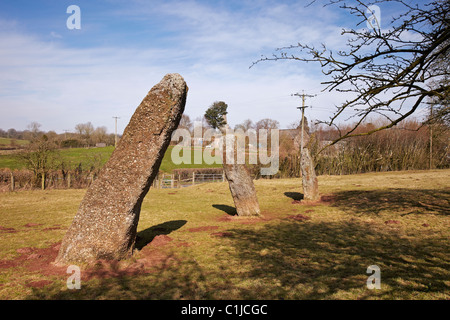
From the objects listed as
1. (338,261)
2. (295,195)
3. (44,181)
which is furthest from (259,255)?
(44,181)

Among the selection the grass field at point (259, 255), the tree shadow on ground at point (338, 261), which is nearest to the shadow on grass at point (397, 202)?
Answer: the grass field at point (259, 255)

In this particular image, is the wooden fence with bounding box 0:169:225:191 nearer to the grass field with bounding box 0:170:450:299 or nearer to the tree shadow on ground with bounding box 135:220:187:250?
the grass field with bounding box 0:170:450:299

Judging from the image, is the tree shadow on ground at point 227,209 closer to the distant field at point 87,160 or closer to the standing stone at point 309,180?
→ the standing stone at point 309,180

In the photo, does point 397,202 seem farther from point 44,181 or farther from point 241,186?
point 44,181

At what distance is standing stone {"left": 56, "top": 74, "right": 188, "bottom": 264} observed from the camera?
5672 millimetres

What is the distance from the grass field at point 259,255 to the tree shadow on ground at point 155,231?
4cm

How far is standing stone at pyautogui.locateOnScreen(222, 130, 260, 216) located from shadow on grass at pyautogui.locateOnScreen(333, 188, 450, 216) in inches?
159

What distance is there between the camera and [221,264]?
6.00 m

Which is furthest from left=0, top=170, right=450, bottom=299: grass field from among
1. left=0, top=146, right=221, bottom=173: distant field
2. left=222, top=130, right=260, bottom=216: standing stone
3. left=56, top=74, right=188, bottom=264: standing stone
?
left=0, top=146, right=221, bottom=173: distant field

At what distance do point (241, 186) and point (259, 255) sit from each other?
441cm

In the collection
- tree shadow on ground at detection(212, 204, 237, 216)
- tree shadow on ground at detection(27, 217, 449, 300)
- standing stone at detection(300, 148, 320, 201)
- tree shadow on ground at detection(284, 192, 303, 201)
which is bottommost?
tree shadow on ground at detection(212, 204, 237, 216)

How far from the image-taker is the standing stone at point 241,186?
1073 cm

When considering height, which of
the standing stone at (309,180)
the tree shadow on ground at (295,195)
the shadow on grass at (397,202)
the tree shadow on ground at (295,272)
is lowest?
the tree shadow on ground at (295,272)

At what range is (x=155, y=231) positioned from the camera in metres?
8.97
